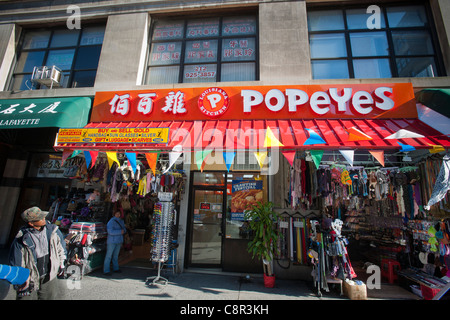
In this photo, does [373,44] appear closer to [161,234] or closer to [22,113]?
[161,234]

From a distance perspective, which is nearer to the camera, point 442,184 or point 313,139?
point 442,184

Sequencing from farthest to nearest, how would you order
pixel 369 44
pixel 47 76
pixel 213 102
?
pixel 47 76 < pixel 369 44 < pixel 213 102

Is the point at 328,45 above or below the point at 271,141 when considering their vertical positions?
above

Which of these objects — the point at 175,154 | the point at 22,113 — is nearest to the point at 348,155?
the point at 175,154

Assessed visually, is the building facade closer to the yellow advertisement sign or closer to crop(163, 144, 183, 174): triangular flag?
the yellow advertisement sign

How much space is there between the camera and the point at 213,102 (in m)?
6.67

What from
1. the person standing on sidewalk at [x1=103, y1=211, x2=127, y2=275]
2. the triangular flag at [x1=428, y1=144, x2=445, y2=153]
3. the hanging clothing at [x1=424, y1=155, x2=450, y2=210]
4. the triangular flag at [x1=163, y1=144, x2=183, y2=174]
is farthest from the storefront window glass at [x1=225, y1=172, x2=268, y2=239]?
the triangular flag at [x1=428, y1=144, x2=445, y2=153]

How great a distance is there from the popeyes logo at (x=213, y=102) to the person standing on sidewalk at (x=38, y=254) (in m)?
4.72

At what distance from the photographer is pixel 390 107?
6.08 metres

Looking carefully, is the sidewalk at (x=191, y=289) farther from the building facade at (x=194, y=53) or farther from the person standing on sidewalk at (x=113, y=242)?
the building facade at (x=194, y=53)

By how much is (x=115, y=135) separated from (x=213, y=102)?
308cm

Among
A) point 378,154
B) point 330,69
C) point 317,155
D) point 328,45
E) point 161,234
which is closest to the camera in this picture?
point 378,154

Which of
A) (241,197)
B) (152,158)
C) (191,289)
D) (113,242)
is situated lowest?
(191,289)
